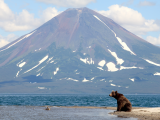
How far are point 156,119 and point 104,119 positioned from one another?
5383mm

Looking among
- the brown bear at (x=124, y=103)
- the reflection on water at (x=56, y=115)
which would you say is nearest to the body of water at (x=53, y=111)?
the reflection on water at (x=56, y=115)

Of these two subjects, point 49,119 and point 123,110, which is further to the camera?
point 123,110

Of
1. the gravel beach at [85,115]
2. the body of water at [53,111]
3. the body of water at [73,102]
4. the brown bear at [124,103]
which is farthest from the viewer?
the body of water at [73,102]

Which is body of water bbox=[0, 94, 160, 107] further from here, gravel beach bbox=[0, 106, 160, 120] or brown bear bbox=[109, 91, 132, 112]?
gravel beach bbox=[0, 106, 160, 120]

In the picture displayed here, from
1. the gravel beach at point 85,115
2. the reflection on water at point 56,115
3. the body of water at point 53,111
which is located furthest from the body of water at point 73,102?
the gravel beach at point 85,115

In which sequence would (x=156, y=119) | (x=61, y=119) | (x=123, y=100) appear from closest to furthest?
(x=156, y=119), (x=61, y=119), (x=123, y=100)

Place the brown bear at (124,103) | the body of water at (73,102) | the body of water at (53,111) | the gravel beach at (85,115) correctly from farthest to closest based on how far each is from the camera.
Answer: the body of water at (73,102)
the brown bear at (124,103)
the body of water at (53,111)
the gravel beach at (85,115)

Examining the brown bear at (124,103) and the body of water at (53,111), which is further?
the brown bear at (124,103)

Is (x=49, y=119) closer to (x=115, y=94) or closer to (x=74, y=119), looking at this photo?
(x=74, y=119)

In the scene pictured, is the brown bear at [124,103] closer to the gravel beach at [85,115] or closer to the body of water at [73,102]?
the gravel beach at [85,115]

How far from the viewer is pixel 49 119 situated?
1241 inches

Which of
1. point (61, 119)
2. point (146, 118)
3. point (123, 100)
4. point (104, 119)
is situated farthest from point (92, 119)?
point (123, 100)

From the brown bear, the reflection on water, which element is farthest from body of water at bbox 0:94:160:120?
the brown bear

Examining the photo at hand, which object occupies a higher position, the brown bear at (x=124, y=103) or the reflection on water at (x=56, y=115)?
the brown bear at (x=124, y=103)
